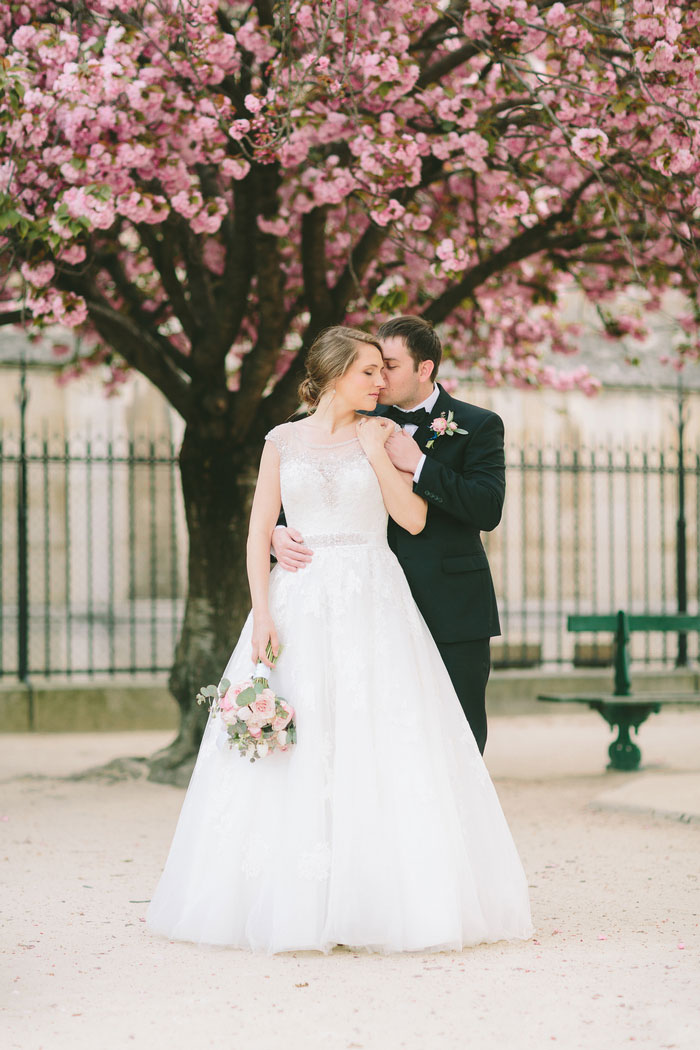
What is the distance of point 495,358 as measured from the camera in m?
10.4

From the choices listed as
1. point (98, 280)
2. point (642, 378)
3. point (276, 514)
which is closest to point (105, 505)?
point (98, 280)

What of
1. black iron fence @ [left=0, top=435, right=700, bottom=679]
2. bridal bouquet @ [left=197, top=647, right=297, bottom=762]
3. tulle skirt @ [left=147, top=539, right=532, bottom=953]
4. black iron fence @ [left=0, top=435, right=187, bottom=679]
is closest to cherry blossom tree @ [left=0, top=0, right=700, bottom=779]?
tulle skirt @ [left=147, top=539, right=532, bottom=953]

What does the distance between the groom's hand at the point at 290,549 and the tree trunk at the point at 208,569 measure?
11.3ft

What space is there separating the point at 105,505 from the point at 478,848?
31.7ft

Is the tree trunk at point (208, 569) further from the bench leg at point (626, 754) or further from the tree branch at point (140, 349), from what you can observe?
the bench leg at point (626, 754)

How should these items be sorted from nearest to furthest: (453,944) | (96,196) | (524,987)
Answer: (524,987)
(453,944)
(96,196)

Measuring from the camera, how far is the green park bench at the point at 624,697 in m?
8.35

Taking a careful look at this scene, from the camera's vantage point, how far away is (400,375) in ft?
15.0

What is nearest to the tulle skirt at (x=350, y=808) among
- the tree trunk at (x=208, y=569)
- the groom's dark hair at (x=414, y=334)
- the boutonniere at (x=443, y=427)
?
the boutonniere at (x=443, y=427)

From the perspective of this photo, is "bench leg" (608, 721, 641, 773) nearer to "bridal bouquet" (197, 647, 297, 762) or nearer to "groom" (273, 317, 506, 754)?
"groom" (273, 317, 506, 754)

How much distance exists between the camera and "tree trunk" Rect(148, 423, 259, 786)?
7863 mm

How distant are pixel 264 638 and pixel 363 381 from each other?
906 mm

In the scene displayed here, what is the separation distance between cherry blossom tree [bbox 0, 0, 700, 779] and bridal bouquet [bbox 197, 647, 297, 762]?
2.72 m

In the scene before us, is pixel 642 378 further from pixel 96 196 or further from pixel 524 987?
pixel 524 987
